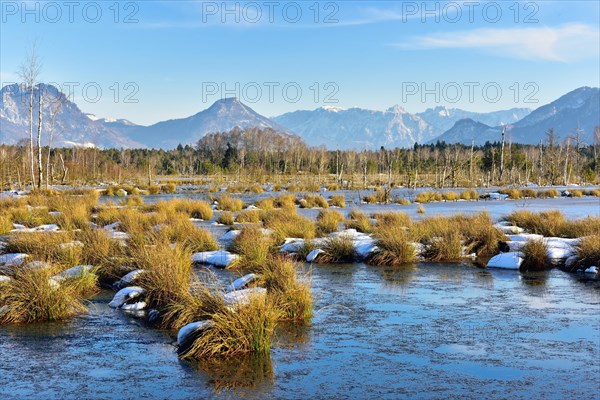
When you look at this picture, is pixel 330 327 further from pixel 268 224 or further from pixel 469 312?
pixel 268 224

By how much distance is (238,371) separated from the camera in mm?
7691

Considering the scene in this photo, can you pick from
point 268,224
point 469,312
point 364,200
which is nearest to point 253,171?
point 364,200

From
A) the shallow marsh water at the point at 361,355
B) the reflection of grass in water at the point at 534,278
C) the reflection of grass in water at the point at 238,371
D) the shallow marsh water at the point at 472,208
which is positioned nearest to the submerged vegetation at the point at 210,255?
the reflection of grass in water at the point at 238,371

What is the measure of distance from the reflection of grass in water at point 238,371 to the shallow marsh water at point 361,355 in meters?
0.02

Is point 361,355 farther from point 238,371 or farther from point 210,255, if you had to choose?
point 210,255

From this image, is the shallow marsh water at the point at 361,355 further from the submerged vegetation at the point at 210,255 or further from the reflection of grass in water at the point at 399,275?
the reflection of grass in water at the point at 399,275

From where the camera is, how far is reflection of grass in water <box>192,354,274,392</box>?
7.23 metres

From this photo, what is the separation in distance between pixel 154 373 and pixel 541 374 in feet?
15.2

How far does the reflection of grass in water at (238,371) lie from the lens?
7234 mm

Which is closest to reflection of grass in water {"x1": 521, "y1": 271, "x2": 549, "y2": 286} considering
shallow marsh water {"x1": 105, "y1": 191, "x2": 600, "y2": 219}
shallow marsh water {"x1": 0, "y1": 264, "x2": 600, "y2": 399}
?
shallow marsh water {"x1": 0, "y1": 264, "x2": 600, "y2": 399}

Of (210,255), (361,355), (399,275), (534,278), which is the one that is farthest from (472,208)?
(361,355)

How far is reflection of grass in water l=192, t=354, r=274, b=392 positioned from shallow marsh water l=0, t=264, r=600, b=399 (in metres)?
0.02

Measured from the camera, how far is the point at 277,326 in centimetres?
970

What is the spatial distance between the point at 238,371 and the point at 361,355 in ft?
5.44
